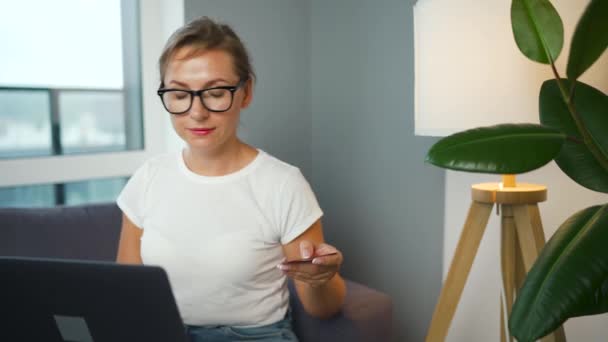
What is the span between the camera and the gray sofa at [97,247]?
149cm

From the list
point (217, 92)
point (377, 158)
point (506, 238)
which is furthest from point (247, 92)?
point (377, 158)

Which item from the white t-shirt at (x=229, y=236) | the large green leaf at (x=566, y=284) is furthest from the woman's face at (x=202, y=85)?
the large green leaf at (x=566, y=284)

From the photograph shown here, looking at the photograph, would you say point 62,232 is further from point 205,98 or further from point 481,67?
point 481,67

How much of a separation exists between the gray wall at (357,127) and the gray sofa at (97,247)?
48 centimetres

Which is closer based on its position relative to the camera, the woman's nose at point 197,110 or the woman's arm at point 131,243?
the woman's nose at point 197,110

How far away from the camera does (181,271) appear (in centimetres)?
139

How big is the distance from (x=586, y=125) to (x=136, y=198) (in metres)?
1.01

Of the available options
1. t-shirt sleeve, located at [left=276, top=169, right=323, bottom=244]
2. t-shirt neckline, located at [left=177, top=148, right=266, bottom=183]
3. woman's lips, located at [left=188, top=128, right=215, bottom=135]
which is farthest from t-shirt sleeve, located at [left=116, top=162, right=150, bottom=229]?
t-shirt sleeve, located at [left=276, top=169, right=323, bottom=244]

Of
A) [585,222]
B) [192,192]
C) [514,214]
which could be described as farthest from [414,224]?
[585,222]

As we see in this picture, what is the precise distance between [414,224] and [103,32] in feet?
4.07

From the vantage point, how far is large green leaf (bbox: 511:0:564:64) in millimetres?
1184

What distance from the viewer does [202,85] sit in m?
1.36

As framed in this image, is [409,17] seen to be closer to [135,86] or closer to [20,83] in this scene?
[135,86]

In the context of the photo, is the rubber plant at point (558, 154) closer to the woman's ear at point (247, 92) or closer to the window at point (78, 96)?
the woman's ear at point (247, 92)
